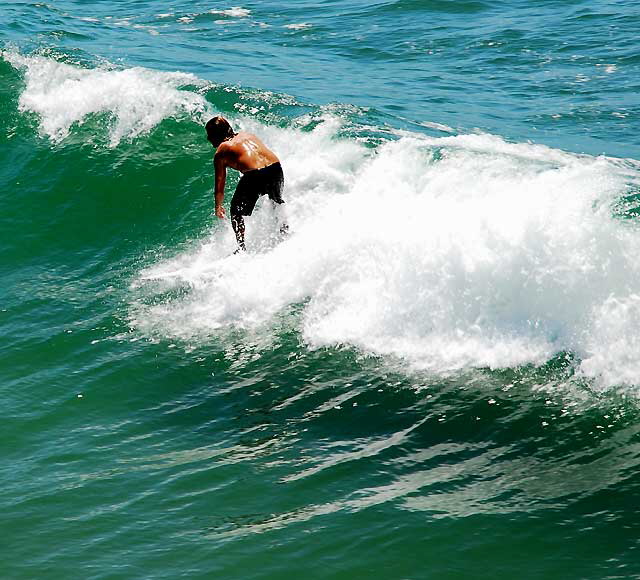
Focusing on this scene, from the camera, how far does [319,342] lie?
8.16 m

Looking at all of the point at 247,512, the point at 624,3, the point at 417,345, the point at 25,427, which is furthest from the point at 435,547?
the point at 624,3

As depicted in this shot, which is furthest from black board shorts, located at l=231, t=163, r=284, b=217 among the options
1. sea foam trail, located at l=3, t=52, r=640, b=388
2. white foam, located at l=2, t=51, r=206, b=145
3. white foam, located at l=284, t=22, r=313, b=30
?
white foam, located at l=284, t=22, r=313, b=30

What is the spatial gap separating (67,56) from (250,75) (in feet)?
9.61

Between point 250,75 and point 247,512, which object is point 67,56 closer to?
point 250,75

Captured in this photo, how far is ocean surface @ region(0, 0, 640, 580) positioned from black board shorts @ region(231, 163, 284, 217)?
50 cm

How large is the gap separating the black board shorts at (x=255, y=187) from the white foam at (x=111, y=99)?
3.86m

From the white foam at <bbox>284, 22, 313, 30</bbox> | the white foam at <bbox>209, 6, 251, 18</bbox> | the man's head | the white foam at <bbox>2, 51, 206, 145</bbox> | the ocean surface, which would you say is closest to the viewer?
the ocean surface

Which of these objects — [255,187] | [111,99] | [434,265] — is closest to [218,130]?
[255,187]

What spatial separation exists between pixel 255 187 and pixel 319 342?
1.82 meters

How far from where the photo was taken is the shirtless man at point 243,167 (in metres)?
9.00

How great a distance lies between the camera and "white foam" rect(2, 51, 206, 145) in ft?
42.4

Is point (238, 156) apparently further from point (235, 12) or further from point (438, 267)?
point (235, 12)

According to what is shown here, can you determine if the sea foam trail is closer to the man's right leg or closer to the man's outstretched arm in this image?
the man's right leg

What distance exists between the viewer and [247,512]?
5.91 metres
